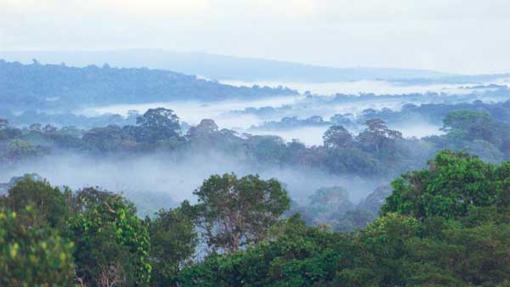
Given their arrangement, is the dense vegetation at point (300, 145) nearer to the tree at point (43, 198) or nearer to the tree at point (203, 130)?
the tree at point (203, 130)

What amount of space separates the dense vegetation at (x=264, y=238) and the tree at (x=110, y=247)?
0.11 feet

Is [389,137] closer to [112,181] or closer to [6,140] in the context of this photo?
[112,181]

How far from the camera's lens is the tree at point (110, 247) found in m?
23.5

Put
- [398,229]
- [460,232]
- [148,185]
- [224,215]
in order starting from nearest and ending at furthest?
1. [460,232]
2. [398,229]
3. [224,215]
4. [148,185]

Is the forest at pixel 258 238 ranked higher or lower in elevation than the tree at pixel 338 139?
higher

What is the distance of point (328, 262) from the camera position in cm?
2462

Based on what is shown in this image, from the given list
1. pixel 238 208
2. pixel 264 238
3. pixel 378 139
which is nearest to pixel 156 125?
pixel 378 139

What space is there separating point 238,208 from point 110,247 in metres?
8.83

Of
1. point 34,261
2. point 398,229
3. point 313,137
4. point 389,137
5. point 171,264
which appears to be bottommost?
point 313,137

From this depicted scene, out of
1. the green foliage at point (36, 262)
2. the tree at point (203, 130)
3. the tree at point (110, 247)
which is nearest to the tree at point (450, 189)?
the tree at point (110, 247)

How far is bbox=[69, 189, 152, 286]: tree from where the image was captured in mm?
23453

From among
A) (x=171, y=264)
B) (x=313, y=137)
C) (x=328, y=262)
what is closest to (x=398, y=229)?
(x=328, y=262)

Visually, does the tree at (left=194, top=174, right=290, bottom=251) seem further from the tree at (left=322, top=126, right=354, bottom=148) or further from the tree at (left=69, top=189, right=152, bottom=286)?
the tree at (left=322, top=126, right=354, bottom=148)

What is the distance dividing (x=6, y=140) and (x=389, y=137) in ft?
140
